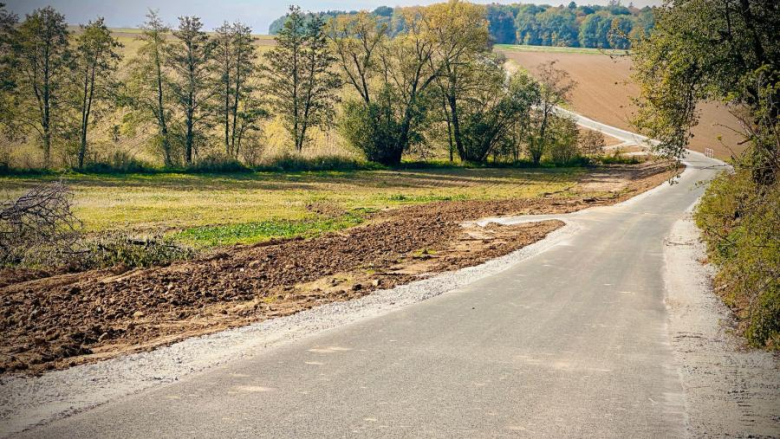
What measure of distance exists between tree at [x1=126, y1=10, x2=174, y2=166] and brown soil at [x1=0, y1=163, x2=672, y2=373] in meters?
27.8

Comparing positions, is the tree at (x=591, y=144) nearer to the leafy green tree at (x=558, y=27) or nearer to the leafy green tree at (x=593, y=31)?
the leafy green tree at (x=593, y=31)

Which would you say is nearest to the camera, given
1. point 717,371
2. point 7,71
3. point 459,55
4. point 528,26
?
point 717,371

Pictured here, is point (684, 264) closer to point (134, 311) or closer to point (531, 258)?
point (531, 258)

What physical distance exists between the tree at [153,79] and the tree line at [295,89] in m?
0.09

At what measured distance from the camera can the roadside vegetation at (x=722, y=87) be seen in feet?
43.4

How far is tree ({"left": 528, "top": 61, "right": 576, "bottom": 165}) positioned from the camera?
54406 mm

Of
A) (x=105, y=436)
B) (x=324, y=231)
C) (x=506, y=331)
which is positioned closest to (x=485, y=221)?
(x=324, y=231)

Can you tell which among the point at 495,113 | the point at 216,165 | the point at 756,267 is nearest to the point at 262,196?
the point at 216,165

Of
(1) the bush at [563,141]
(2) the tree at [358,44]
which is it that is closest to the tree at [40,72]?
(2) the tree at [358,44]

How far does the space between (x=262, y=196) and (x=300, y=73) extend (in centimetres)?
2063

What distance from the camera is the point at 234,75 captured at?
162ft

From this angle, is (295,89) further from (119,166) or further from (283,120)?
(119,166)

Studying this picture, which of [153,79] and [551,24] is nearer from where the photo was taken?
[153,79]

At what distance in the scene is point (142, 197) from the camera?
32.4 m
